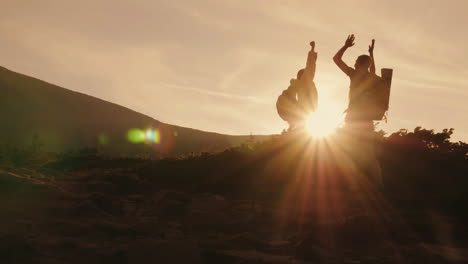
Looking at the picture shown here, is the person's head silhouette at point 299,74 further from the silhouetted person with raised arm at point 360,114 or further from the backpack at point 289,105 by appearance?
the silhouetted person with raised arm at point 360,114

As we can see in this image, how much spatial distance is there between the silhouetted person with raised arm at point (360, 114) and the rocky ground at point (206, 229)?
A: 0.67 meters

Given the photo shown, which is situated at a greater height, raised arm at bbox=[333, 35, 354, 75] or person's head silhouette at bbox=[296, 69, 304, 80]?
person's head silhouette at bbox=[296, 69, 304, 80]

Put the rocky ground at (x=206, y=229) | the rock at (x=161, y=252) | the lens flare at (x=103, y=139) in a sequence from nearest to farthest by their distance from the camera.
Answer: the rock at (x=161, y=252) < the rocky ground at (x=206, y=229) < the lens flare at (x=103, y=139)

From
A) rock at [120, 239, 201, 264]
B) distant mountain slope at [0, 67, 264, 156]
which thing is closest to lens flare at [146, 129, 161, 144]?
distant mountain slope at [0, 67, 264, 156]

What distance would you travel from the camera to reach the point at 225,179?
8125mm

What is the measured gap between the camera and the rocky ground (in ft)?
12.9

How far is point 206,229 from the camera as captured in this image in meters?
5.14

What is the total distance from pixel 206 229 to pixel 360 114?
3.41 meters

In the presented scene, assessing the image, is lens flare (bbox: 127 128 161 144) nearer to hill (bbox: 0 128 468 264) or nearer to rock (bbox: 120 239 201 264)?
hill (bbox: 0 128 468 264)

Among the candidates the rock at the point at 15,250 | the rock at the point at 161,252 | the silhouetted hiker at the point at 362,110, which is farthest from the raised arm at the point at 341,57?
the rock at the point at 15,250

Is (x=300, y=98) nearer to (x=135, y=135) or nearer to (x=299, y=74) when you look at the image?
(x=299, y=74)

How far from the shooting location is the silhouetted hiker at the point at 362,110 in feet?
23.0

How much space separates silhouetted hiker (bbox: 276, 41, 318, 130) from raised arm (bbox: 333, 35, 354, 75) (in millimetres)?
2253

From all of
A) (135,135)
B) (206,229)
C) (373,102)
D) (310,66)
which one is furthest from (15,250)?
(135,135)
